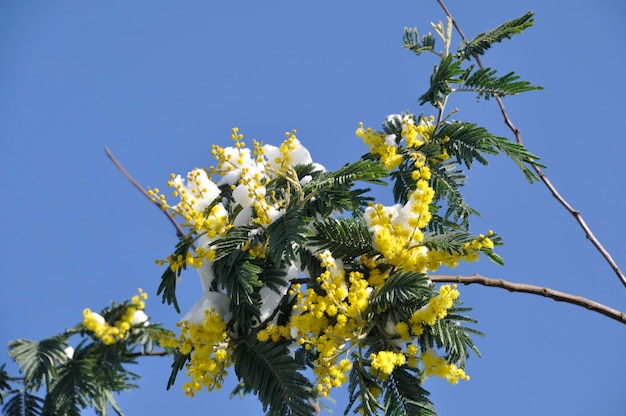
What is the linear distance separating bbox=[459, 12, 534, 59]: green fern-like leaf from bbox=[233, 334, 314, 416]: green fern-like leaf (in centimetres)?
147

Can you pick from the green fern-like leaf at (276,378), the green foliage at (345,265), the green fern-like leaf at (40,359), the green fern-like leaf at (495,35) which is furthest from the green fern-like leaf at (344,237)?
the green fern-like leaf at (40,359)

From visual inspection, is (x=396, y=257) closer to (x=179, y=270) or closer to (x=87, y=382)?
(x=179, y=270)

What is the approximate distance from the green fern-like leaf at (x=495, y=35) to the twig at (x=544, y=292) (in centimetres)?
106

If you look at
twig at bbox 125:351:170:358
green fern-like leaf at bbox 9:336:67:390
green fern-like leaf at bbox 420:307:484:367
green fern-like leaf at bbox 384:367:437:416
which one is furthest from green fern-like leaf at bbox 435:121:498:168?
green fern-like leaf at bbox 9:336:67:390

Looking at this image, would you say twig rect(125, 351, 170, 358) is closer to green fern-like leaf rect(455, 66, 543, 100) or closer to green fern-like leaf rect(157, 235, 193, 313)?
green fern-like leaf rect(157, 235, 193, 313)

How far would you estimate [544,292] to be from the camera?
2.20 meters

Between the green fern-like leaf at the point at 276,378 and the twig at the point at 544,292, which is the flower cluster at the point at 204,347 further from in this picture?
the twig at the point at 544,292

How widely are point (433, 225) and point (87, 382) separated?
183 cm

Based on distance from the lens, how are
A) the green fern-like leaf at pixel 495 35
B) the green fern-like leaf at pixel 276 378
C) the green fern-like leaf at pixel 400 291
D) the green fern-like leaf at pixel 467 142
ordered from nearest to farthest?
the green fern-like leaf at pixel 400 291 < the green fern-like leaf at pixel 276 378 < the green fern-like leaf at pixel 467 142 < the green fern-like leaf at pixel 495 35

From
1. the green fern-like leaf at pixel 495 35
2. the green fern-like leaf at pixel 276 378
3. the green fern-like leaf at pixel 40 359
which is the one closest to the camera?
the green fern-like leaf at pixel 276 378

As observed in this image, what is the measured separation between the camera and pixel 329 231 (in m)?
2.21

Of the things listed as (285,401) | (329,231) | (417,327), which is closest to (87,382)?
(285,401)

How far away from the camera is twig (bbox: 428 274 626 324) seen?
7.22 ft

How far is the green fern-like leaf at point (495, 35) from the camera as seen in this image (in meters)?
2.71
